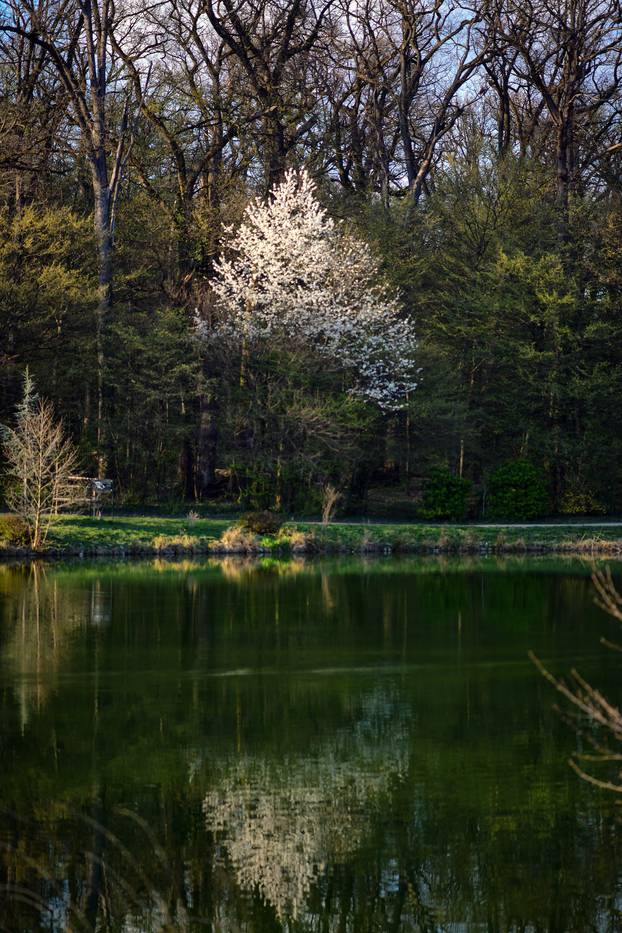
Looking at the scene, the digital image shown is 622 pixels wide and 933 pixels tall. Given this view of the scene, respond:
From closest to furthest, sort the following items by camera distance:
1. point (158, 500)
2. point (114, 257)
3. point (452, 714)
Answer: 1. point (452, 714)
2. point (158, 500)
3. point (114, 257)

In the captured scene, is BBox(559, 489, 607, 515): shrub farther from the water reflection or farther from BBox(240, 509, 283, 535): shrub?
the water reflection

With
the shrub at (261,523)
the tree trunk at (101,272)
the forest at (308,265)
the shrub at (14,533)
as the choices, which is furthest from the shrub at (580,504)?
the shrub at (14,533)

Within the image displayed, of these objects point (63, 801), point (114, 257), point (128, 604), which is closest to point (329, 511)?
point (114, 257)

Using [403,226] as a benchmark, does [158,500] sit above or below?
below

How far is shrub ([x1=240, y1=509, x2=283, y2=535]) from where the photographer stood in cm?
3362

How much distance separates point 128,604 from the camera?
73.8ft

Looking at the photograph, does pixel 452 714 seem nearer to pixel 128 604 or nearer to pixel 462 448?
pixel 128 604

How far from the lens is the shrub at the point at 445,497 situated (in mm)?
37688

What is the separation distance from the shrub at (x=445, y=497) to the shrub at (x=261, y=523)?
5660 mm

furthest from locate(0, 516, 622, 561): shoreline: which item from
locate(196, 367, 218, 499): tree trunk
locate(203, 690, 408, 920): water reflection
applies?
locate(203, 690, 408, 920): water reflection

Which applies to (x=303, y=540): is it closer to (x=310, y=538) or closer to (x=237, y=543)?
(x=310, y=538)

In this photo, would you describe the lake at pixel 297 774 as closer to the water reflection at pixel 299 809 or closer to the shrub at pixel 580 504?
the water reflection at pixel 299 809

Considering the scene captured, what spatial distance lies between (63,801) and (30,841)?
1071 millimetres

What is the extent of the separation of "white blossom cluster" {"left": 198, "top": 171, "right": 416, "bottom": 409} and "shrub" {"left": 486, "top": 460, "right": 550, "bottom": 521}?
3.95 metres
